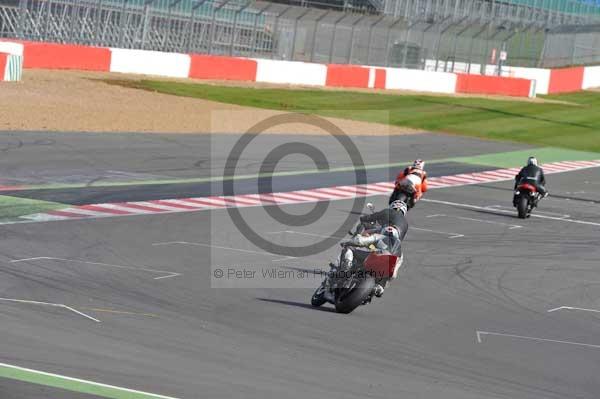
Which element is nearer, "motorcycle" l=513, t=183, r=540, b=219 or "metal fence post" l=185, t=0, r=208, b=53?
"motorcycle" l=513, t=183, r=540, b=219

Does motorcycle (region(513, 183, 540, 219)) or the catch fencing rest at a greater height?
the catch fencing

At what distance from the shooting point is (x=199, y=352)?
10914mm

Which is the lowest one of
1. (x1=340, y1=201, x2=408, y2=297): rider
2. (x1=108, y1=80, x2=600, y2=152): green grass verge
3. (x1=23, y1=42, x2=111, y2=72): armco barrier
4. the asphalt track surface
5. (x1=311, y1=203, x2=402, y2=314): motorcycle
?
the asphalt track surface

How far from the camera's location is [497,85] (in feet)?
201

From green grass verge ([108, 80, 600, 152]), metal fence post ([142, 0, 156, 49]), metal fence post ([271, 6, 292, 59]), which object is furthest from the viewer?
metal fence post ([271, 6, 292, 59])

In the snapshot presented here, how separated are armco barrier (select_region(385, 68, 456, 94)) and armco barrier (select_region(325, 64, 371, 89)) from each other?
1587mm

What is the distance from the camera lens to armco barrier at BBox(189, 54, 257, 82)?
5016 cm

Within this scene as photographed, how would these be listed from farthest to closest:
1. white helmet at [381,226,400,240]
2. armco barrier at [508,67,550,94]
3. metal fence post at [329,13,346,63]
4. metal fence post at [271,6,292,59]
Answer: armco barrier at [508,67,550,94] < metal fence post at [329,13,346,63] < metal fence post at [271,6,292,59] < white helmet at [381,226,400,240]

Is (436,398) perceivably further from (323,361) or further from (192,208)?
(192,208)

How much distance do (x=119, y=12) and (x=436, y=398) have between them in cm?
4100

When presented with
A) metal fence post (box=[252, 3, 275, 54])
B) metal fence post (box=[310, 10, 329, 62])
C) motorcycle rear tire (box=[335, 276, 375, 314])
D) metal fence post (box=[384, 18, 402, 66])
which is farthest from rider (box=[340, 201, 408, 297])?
metal fence post (box=[384, 18, 402, 66])

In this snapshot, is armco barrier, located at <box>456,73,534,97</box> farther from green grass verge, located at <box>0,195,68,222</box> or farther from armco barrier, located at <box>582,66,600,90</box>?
green grass verge, located at <box>0,195,68,222</box>

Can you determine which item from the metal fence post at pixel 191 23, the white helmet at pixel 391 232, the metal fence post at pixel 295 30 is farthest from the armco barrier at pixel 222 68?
the white helmet at pixel 391 232

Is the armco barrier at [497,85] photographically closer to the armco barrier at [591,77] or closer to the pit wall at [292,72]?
the pit wall at [292,72]
